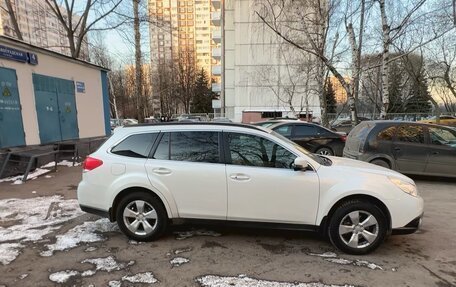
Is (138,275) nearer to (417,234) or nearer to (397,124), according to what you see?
(417,234)

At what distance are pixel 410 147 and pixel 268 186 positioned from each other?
5.90 metres

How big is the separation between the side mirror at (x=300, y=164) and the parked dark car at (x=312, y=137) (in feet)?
26.0

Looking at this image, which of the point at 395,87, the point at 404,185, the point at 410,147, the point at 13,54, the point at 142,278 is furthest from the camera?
the point at 395,87

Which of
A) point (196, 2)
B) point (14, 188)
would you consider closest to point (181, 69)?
point (196, 2)

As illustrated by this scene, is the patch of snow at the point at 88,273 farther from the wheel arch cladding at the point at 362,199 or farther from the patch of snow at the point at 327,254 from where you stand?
the wheel arch cladding at the point at 362,199

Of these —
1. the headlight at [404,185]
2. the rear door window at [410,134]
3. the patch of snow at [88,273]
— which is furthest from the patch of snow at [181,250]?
the rear door window at [410,134]

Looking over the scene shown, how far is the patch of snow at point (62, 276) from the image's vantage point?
138 inches

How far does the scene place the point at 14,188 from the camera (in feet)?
25.3

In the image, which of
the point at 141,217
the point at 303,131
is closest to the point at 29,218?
the point at 141,217

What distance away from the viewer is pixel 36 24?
21.9 m

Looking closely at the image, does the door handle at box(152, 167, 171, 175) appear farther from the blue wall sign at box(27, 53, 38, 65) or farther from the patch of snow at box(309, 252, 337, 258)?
the blue wall sign at box(27, 53, 38, 65)

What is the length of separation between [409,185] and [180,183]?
2935mm

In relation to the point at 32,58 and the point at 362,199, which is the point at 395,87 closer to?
the point at 32,58

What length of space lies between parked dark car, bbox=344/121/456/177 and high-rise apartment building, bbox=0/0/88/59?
18.6 meters
